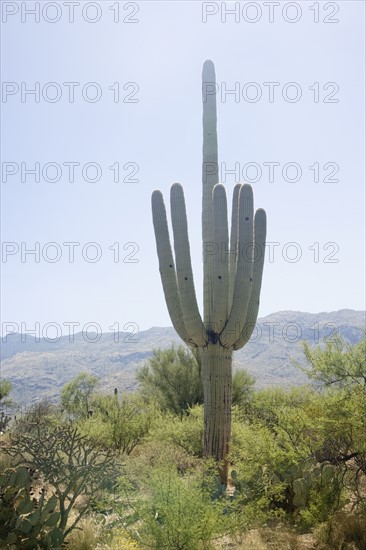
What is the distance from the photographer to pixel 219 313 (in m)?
9.72

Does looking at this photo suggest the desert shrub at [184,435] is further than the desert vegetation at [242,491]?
Yes

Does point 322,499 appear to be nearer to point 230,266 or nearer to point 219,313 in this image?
point 219,313

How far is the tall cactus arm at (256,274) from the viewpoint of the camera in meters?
10.1

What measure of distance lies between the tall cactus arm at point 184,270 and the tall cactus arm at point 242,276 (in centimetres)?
53

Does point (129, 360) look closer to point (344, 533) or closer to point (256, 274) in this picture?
point (256, 274)

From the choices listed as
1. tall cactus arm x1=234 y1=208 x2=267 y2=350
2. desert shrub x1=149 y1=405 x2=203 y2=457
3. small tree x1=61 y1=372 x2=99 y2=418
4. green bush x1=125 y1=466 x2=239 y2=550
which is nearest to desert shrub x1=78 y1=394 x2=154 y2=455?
desert shrub x1=149 y1=405 x2=203 y2=457

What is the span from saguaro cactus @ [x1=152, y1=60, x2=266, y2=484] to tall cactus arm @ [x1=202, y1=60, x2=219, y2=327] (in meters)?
0.02

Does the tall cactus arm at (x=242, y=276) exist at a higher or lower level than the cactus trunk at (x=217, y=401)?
higher

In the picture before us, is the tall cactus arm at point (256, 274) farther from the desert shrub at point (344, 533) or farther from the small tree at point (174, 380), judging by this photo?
the small tree at point (174, 380)

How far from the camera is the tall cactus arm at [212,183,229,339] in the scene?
9740mm

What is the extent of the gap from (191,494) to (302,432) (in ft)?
7.29

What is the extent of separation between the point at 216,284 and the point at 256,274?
1.17 metres

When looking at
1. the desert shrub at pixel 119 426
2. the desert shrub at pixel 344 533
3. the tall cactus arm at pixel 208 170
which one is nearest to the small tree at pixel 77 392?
the desert shrub at pixel 119 426

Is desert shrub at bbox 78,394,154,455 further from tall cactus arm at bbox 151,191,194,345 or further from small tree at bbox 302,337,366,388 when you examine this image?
small tree at bbox 302,337,366,388
